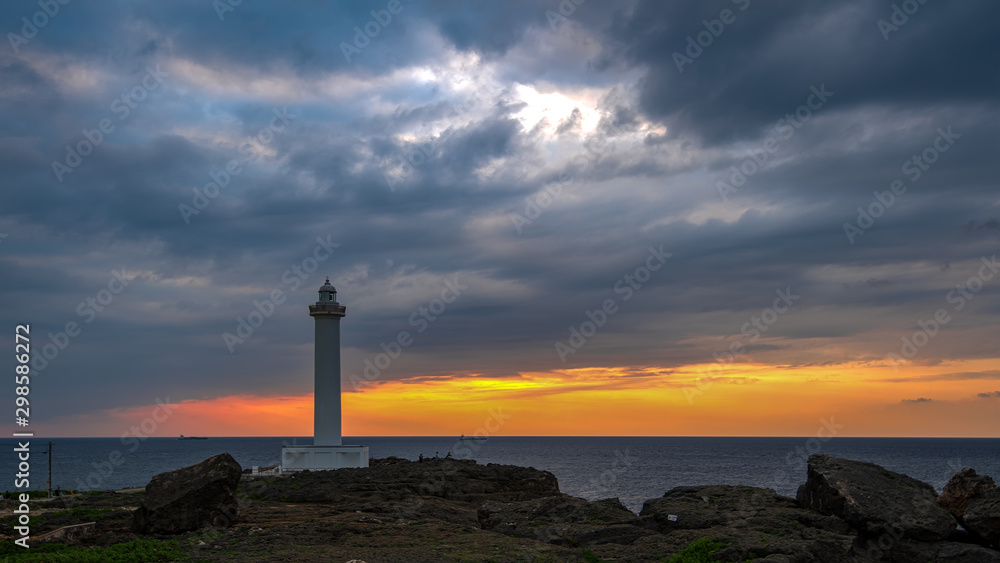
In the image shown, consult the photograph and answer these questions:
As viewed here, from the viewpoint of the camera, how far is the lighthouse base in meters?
46.4

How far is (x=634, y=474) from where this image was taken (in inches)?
4107

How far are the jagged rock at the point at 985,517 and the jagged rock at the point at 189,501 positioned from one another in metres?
22.2

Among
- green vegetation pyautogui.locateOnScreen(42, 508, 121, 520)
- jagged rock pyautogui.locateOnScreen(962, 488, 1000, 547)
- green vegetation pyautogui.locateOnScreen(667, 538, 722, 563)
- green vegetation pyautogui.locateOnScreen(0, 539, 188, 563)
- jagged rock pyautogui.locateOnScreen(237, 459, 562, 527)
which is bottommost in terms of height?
jagged rock pyautogui.locateOnScreen(237, 459, 562, 527)

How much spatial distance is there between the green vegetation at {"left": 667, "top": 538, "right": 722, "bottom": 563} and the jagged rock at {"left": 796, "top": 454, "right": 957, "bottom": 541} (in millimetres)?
4925

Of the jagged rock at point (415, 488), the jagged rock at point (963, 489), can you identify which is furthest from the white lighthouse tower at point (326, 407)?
the jagged rock at point (963, 489)

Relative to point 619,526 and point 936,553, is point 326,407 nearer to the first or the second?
point 619,526

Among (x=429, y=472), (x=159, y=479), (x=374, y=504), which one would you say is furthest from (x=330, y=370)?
(x=159, y=479)

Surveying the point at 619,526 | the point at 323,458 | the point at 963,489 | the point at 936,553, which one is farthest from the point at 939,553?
the point at 323,458

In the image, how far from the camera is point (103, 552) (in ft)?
65.6

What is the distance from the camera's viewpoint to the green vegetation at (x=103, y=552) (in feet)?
63.3

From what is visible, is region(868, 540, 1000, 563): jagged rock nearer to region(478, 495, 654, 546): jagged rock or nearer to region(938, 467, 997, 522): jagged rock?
region(938, 467, 997, 522): jagged rock

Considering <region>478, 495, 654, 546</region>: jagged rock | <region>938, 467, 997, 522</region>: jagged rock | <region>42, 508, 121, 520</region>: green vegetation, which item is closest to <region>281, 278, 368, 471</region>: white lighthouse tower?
<region>42, 508, 121, 520</region>: green vegetation

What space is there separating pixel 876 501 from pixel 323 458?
108ft

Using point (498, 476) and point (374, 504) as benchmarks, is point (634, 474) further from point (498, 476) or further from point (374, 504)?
point (374, 504)
